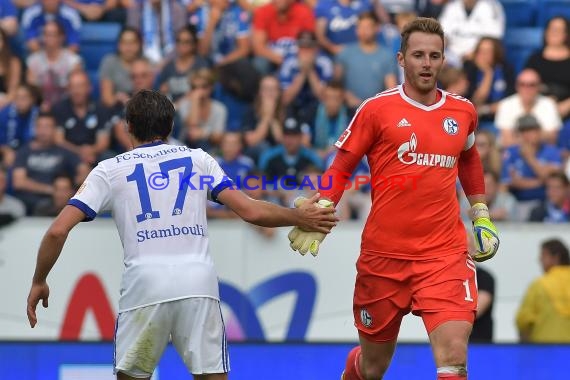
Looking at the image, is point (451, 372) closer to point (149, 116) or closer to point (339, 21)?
point (149, 116)

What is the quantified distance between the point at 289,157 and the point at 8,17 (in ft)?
12.1

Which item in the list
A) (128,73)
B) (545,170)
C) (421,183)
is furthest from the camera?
(128,73)

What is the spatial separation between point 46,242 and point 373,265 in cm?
189

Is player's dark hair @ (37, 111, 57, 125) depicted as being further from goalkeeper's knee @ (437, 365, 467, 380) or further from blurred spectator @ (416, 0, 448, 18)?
A: goalkeeper's knee @ (437, 365, 467, 380)

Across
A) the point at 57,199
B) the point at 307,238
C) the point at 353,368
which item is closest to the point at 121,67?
the point at 57,199

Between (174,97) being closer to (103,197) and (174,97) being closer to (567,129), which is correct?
(567,129)

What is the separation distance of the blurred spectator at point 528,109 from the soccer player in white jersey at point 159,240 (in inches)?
261

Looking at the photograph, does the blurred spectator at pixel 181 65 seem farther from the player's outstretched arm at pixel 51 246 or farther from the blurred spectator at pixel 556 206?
the player's outstretched arm at pixel 51 246

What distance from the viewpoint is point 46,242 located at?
6.28 m

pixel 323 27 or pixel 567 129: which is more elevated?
pixel 323 27

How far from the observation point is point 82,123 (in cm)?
1243

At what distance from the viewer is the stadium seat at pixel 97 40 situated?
13.6 meters

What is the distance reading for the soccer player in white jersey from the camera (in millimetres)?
6379

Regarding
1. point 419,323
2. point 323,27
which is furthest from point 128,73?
point 419,323
